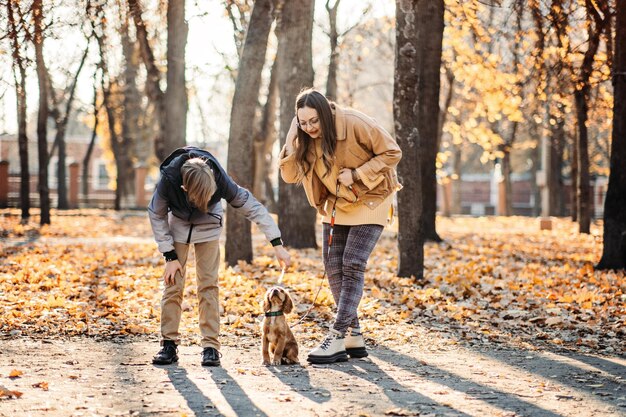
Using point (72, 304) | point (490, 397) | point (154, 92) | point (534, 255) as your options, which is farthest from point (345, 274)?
point (154, 92)

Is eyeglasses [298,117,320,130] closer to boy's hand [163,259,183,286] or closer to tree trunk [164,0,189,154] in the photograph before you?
boy's hand [163,259,183,286]

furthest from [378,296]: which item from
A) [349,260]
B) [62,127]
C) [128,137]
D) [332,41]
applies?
[128,137]

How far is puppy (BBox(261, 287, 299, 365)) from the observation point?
6.24 m

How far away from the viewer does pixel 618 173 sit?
12781 mm

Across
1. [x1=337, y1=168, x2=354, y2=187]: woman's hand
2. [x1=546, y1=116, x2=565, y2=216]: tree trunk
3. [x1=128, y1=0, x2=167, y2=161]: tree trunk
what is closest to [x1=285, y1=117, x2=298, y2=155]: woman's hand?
[x1=337, y1=168, x2=354, y2=187]: woman's hand

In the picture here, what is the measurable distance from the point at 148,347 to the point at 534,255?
10.00m

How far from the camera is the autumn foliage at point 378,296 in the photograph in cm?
817

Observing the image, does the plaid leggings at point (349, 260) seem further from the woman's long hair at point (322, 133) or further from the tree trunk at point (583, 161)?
the tree trunk at point (583, 161)

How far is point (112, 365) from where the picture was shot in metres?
6.45

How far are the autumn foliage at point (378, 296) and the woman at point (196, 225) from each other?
117cm

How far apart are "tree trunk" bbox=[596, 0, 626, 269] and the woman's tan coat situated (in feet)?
23.8

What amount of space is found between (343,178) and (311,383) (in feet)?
4.92

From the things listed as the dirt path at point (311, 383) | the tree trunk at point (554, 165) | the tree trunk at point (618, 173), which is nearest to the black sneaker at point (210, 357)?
the dirt path at point (311, 383)

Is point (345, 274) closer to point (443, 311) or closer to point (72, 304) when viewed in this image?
point (443, 311)
